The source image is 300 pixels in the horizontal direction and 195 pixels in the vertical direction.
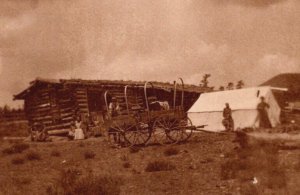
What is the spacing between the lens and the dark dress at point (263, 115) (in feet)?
62.1

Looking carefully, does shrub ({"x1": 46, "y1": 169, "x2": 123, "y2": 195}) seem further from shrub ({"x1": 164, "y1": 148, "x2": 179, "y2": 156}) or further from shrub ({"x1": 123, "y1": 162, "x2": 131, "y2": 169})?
shrub ({"x1": 164, "y1": 148, "x2": 179, "y2": 156})

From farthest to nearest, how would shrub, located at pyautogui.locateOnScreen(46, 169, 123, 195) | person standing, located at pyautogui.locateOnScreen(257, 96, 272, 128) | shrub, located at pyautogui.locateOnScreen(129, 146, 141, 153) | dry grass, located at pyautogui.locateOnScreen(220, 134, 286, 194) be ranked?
person standing, located at pyautogui.locateOnScreen(257, 96, 272, 128) → shrub, located at pyautogui.locateOnScreen(129, 146, 141, 153) → shrub, located at pyautogui.locateOnScreen(46, 169, 123, 195) → dry grass, located at pyautogui.locateOnScreen(220, 134, 286, 194)

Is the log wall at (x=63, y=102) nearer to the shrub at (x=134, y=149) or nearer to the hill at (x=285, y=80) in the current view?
the shrub at (x=134, y=149)

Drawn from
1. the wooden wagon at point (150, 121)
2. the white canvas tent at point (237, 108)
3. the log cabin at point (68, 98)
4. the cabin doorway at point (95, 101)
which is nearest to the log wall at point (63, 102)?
the log cabin at point (68, 98)

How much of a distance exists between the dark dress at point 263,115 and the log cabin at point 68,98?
702cm

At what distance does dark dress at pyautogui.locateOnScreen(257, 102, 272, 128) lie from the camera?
18.9 meters

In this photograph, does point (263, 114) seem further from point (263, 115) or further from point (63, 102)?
point (63, 102)

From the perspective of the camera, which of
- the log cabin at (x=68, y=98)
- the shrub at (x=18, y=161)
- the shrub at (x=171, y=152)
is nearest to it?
the shrub at (x=171, y=152)

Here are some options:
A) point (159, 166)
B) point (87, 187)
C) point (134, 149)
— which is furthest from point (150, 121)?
point (87, 187)

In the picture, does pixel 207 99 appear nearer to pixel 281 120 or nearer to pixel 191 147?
pixel 281 120

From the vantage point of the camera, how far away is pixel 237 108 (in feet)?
64.6

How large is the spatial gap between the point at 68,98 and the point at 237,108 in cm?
1090

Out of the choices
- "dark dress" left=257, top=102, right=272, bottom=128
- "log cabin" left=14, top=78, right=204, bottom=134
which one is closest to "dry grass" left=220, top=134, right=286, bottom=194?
"dark dress" left=257, top=102, right=272, bottom=128

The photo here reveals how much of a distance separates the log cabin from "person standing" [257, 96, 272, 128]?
23.0ft
